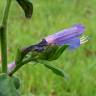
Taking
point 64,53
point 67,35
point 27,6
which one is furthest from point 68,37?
point 64,53

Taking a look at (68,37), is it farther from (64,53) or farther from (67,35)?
(64,53)

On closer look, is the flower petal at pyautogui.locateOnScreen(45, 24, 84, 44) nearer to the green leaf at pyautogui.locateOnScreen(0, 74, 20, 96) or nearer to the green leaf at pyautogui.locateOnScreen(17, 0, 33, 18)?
the green leaf at pyautogui.locateOnScreen(17, 0, 33, 18)

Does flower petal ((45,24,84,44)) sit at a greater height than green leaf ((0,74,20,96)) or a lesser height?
greater

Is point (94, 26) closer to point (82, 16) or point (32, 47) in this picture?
point (82, 16)

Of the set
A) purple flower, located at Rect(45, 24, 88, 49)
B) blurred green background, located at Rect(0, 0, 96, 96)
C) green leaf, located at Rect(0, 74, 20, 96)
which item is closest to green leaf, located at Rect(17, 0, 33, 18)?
purple flower, located at Rect(45, 24, 88, 49)

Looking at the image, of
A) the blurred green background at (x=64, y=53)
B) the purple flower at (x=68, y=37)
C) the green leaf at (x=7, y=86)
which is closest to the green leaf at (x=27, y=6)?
the purple flower at (x=68, y=37)
